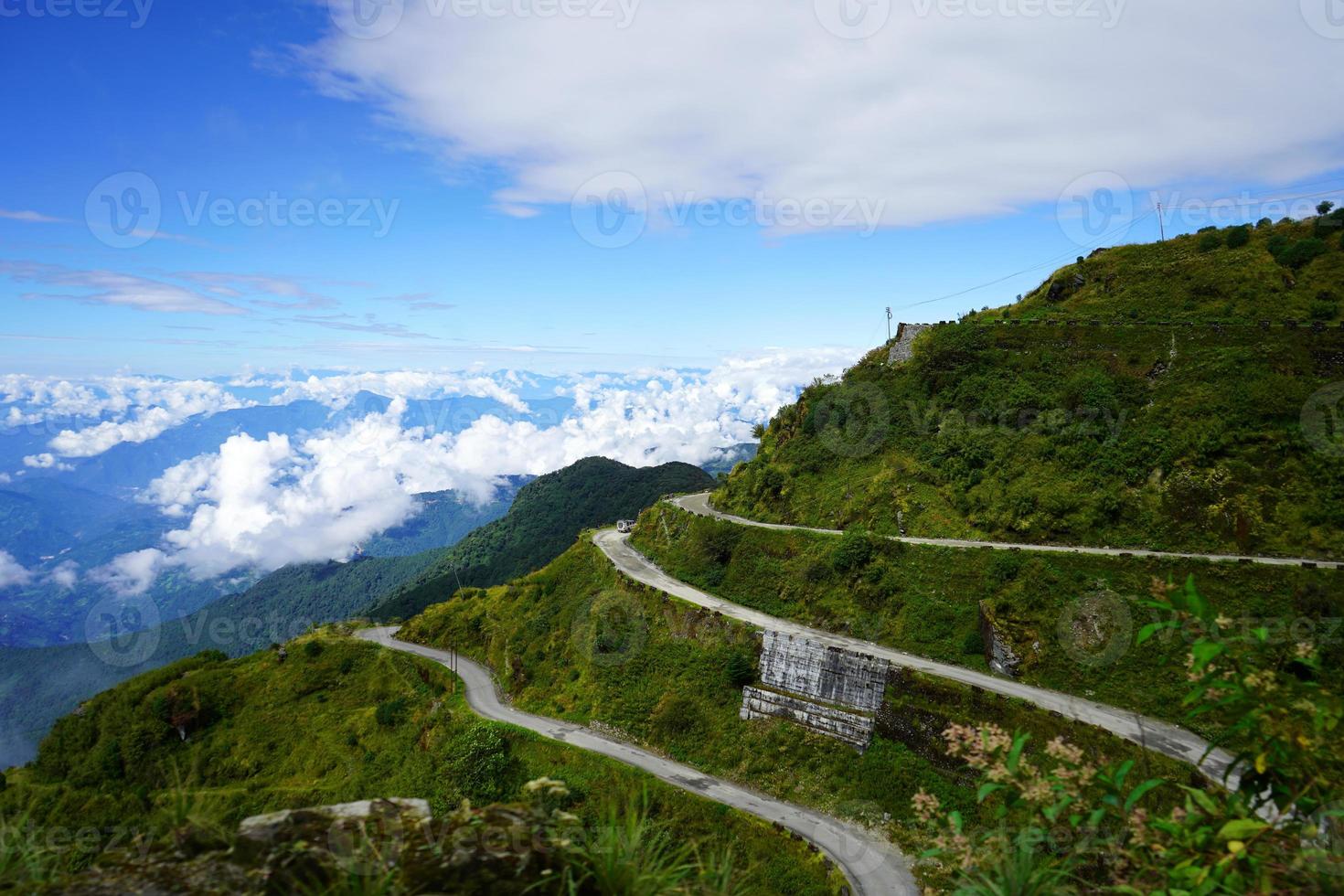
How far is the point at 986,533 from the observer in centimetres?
4066

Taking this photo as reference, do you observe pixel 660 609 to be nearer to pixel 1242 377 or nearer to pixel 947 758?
pixel 947 758

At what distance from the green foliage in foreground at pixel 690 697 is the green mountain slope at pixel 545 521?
47006mm

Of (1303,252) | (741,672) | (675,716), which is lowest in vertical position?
(675,716)

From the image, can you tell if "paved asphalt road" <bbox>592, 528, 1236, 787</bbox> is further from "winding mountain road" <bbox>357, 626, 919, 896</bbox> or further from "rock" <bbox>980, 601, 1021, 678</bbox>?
"winding mountain road" <bbox>357, 626, 919, 896</bbox>

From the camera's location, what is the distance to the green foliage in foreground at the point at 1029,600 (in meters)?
29.1

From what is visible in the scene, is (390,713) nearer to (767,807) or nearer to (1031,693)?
(767,807)

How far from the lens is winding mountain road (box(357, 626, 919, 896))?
26625 mm

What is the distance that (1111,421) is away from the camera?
42344mm

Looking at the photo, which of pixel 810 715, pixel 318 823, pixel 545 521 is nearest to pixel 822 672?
pixel 810 715

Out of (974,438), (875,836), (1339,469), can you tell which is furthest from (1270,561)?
(875,836)

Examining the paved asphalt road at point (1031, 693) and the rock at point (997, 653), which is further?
the rock at point (997, 653)

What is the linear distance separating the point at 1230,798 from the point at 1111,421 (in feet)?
148

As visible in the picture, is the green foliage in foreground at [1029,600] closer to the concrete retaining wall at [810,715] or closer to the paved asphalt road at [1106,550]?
the paved asphalt road at [1106,550]

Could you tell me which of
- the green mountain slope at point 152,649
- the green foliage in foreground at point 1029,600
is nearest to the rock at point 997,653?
the green foliage in foreground at point 1029,600
